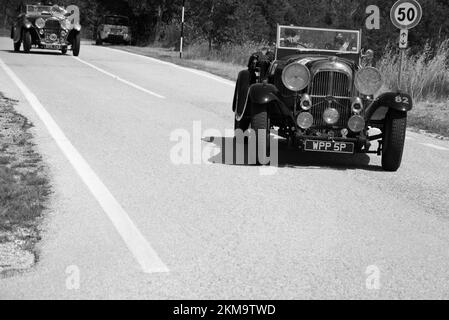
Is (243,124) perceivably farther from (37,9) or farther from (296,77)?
(37,9)

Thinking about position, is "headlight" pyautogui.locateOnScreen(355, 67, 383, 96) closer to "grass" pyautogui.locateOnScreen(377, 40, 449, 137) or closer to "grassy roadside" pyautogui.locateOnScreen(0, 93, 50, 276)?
"grassy roadside" pyautogui.locateOnScreen(0, 93, 50, 276)

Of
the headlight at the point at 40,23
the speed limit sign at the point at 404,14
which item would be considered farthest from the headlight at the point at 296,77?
the headlight at the point at 40,23

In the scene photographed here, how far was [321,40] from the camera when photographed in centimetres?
1070

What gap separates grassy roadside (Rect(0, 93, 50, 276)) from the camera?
5250 mm

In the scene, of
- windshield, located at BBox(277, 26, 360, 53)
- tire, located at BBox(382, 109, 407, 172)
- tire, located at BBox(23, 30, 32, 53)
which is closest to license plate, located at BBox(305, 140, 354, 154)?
tire, located at BBox(382, 109, 407, 172)

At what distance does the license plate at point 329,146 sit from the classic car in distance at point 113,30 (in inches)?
1269

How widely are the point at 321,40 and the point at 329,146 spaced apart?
2360 mm

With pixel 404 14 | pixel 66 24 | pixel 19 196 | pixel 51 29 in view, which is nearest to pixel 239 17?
pixel 66 24

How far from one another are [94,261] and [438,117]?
419 inches

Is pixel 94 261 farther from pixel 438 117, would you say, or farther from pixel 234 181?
pixel 438 117

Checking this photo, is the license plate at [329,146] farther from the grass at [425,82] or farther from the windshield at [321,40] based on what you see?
the grass at [425,82]

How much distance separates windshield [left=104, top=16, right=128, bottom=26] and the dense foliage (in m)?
1.78
